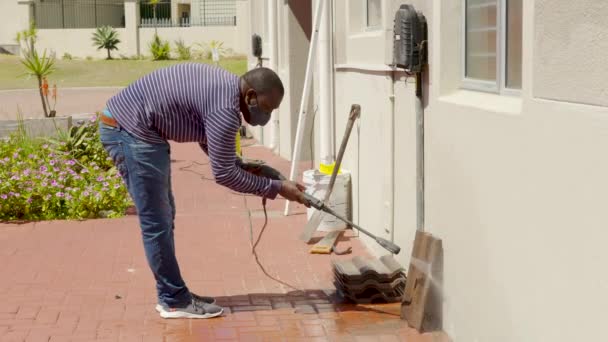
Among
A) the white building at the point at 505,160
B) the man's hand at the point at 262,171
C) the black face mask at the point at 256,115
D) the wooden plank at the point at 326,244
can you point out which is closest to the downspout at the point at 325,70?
the wooden plank at the point at 326,244

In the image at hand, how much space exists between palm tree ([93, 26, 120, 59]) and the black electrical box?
40.1 metres

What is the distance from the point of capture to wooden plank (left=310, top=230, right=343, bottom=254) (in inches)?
309

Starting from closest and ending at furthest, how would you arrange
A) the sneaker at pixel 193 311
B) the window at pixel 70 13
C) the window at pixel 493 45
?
1. the window at pixel 493 45
2. the sneaker at pixel 193 311
3. the window at pixel 70 13

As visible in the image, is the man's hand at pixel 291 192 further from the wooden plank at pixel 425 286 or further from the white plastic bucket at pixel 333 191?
the white plastic bucket at pixel 333 191

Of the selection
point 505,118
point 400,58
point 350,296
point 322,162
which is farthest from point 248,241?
point 505,118

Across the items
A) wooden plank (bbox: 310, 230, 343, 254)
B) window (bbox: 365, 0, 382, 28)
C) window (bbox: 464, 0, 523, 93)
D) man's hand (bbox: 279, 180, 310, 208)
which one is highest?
window (bbox: 365, 0, 382, 28)

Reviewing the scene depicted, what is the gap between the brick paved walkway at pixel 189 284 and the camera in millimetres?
5816

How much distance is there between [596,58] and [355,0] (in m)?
5.27

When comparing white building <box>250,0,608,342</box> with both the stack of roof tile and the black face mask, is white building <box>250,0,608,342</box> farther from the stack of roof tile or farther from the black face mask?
the black face mask

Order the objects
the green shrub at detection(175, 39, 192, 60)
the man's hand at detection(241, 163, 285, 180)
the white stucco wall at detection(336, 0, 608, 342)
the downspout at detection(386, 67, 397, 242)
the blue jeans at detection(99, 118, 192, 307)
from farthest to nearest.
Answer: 1. the green shrub at detection(175, 39, 192, 60)
2. the downspout at detection(386, 67, 397, 242)
3. the man's hand at detection(241, 163, 285, 180)
4. the blue jeans at detection(99, 118, 192, 307)
5. the white stucco wall at detection(336, 0, 608, 342)

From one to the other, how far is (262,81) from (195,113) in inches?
17.7

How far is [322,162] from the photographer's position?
8.97 metres

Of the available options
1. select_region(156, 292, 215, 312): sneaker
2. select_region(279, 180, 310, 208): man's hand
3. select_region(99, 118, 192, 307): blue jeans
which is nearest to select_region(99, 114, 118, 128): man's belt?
select_region(99, 118, 192, 307): blue jeans

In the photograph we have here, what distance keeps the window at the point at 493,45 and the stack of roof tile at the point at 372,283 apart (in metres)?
1.42
